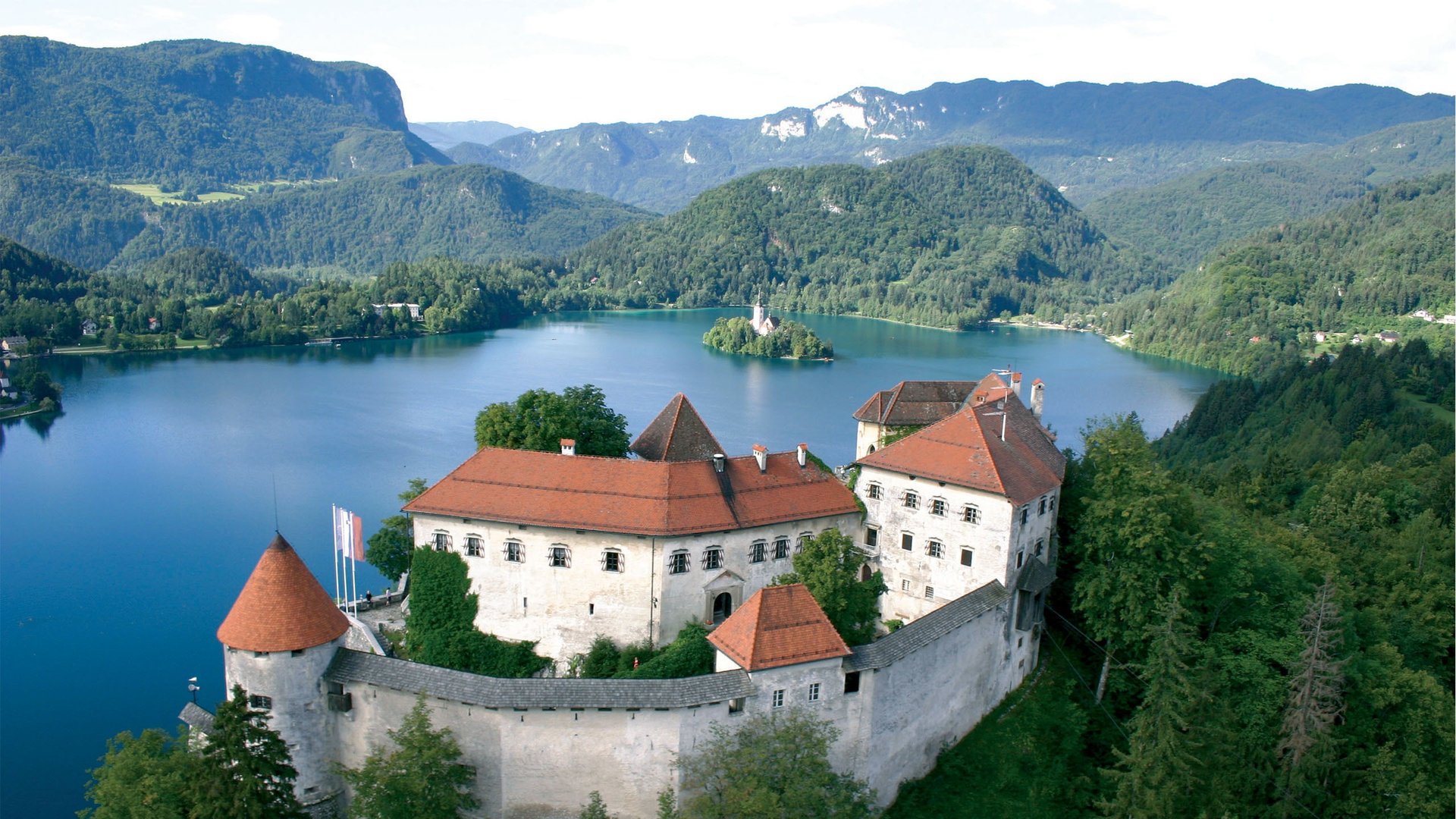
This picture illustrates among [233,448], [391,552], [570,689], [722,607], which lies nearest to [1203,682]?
[722,607]

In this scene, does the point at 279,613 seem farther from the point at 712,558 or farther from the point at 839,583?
the point at 839,583

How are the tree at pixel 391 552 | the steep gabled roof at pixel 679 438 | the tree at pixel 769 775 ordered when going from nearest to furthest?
1. the tree at pixel 769 775
2. the steep gabled roof at pixel 679 438
3. the tree at pixel 391 552

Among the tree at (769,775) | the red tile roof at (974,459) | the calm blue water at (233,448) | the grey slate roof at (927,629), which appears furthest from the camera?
the calm blue water at (233,448)

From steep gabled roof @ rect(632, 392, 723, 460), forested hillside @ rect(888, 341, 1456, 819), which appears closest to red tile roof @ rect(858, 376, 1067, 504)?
forested hillside @ rect(888, 341, 1456, 819)

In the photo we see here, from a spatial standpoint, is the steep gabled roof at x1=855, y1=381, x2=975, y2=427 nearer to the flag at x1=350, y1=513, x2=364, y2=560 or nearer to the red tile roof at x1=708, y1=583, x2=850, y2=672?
the red tile roof at x1=708, y1=583, x2=850, y2=672

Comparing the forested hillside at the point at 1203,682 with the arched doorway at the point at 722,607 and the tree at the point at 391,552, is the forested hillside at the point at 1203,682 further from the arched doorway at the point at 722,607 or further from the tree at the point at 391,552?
the tree at the point at 391,552

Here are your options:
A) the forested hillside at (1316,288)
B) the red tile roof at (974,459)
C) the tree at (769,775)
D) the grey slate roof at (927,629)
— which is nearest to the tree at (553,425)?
the red tile roof at (974,459)

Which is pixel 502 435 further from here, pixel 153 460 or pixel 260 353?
pixel 260 353
